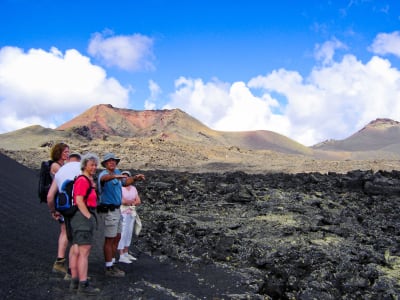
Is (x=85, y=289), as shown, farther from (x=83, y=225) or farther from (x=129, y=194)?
(x=129, y=194)

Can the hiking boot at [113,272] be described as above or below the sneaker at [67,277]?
below

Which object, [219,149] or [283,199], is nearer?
[283,199]

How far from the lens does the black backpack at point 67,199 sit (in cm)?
490

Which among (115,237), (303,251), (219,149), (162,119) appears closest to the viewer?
(115,237)

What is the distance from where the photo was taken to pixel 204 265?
743 cm

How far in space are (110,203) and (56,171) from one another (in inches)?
31.2

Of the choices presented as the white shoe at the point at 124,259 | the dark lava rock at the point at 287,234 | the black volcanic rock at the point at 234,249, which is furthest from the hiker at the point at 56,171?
the dark lava rock at the point at 287,234

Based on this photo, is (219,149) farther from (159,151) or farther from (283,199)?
(283,199)

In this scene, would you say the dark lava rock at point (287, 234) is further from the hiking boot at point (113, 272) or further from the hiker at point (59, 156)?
the hiker at point (59, 156)

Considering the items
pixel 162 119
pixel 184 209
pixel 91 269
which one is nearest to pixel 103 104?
pixel 162 119

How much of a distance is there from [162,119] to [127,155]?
4907cm

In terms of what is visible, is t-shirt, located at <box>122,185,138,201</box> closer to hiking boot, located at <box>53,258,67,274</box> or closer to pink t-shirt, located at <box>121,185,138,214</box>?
pink t-shirt, located at <box>121,185,138,214</box>

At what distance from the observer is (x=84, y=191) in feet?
16.0

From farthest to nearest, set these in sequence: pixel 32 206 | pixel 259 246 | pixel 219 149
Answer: pixel 219 149 → pixel 32 206 → pixel 259 246
